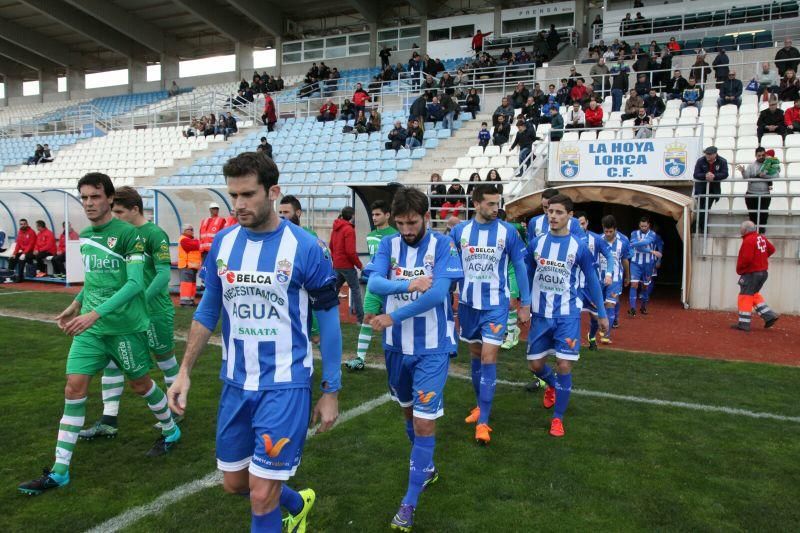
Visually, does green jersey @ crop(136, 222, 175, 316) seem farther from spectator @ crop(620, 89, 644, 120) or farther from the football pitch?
spectator @ crop(620, 89, 644, 120)

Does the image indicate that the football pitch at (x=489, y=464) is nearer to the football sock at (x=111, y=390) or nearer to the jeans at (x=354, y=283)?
the football sock at (x=111, y=390)

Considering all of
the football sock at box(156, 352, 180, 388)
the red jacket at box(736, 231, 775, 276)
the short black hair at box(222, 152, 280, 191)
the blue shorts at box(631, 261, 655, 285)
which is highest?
the short black hair at box(222, 152, 280, 191)

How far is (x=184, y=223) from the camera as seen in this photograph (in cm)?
1450

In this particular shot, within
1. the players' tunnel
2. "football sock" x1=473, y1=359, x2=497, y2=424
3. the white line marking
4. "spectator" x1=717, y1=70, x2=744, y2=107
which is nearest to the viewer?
the white line marking

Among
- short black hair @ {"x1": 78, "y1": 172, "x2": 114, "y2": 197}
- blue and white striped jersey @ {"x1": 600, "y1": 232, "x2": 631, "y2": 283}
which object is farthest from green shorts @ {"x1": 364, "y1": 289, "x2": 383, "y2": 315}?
blue and white striped jersey @ {"x1": 600, "y1": 232, "x2": 631, "y2": 283}

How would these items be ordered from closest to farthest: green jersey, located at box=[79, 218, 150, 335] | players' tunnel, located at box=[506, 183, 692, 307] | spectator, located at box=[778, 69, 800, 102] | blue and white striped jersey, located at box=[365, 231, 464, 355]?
blue and white striped jersey, located at box=[365, 231, 464, 355] → green jersey, located at box=[79, 218, 150, 335] → players' tunnel, located at box=[506, 183, 692, 307] → spectator, located at box=[778, 69, 800, 102]

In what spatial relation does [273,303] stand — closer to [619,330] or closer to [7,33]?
[619,330]

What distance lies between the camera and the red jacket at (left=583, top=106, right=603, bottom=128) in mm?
15984

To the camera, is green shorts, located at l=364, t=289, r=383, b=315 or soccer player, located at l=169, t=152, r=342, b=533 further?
green shorts, located at l=364, t=289, r=383, b=315

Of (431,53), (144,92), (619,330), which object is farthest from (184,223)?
(144,92)

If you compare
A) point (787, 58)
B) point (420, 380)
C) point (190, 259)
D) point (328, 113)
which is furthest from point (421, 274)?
point (328, 113)

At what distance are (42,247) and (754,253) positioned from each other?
16970 millimetres

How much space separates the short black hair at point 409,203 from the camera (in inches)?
142

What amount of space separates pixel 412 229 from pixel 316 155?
55.9 feet
